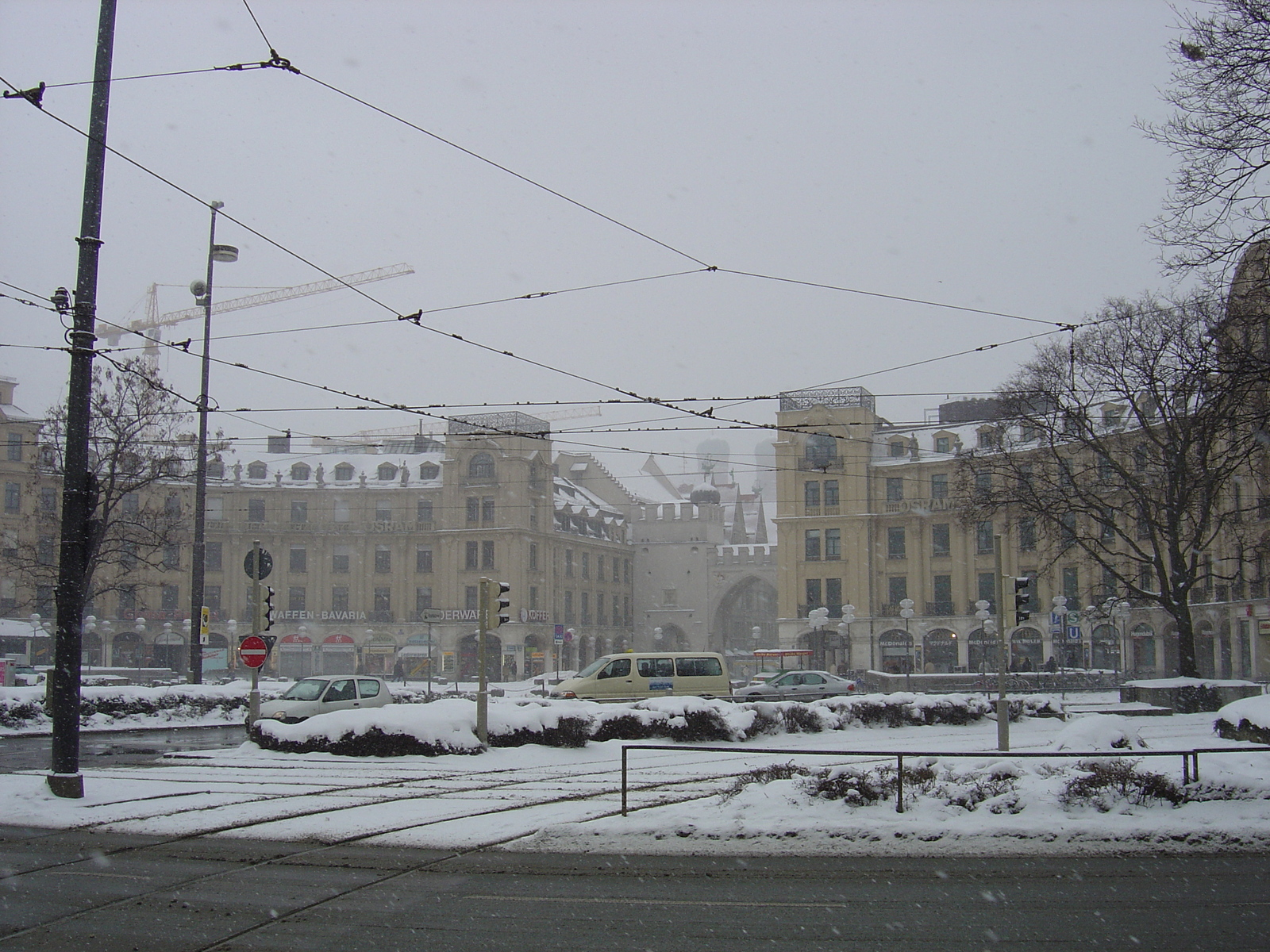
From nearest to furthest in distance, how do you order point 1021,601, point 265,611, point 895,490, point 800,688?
1. point 1021,601
2. point 265,611
3. point 800,688
4. point 895,490

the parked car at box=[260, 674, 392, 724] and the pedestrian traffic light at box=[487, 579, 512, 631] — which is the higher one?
the pedestrian traffic light at box=[487, 579, 512, 631]

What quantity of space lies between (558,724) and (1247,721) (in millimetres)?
11763

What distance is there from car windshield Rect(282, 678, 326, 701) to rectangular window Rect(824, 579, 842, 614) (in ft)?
141

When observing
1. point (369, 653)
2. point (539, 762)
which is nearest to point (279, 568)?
point (369, 653)

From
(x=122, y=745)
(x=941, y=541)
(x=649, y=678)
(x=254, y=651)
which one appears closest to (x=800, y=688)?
(x=649, y=678)

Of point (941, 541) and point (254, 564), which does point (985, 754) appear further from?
point (941, 541)

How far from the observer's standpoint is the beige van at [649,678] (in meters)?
27.0

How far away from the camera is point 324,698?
2372 cm

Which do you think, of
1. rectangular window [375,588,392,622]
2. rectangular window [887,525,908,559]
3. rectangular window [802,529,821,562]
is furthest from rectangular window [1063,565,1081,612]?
rectangular window [375,588,392,622]

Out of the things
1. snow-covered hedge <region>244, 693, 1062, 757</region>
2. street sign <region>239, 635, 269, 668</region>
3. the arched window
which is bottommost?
snow-covered hedge <region>244, 693, 1062, 757</region>

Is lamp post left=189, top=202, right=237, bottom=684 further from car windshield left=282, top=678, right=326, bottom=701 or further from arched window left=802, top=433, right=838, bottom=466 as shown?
arched window left=802, top=433, right=838, bottom=466

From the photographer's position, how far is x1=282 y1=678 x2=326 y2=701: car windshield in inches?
933

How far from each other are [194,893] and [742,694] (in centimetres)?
2574

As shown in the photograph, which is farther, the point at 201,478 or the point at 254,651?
the point at 201,478
